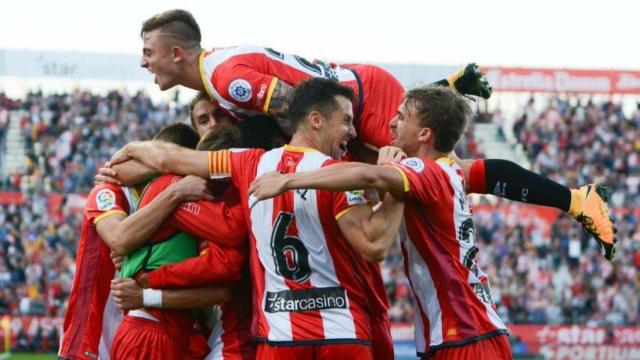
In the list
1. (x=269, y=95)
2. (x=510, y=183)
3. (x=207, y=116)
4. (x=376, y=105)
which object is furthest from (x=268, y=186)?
(x=510, y=183)

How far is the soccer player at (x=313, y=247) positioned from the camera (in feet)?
18.8

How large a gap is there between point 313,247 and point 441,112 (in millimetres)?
1138

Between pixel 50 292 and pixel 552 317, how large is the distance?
1168 centimetres

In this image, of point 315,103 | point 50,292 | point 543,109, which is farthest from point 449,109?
point 543,109

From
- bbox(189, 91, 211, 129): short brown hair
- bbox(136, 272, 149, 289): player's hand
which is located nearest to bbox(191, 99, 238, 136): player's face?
bbox(189, 91, 211, 129): short brown hair

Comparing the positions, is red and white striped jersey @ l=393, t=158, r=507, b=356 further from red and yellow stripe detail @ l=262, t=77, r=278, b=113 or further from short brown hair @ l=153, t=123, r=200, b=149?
short brown hair @ l=153, t=123, r=200, b=149

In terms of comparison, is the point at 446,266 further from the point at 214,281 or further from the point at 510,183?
the point at 214,281

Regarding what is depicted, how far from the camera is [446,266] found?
608cm

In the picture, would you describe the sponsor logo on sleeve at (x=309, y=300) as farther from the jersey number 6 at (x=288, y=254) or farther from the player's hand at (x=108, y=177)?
the player's hand at (x=108, y=177)

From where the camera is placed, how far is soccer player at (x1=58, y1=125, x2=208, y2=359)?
21.6ft

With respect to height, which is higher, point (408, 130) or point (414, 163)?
point (408, 130)

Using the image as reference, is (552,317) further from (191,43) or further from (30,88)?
(191,43)

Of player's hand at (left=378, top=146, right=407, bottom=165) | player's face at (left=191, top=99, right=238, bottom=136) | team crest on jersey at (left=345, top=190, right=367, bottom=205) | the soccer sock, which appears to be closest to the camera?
team crest on jersey at (left=345, top=190, right=367, bottom=205)

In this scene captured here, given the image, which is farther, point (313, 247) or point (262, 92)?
point (262, 92)
